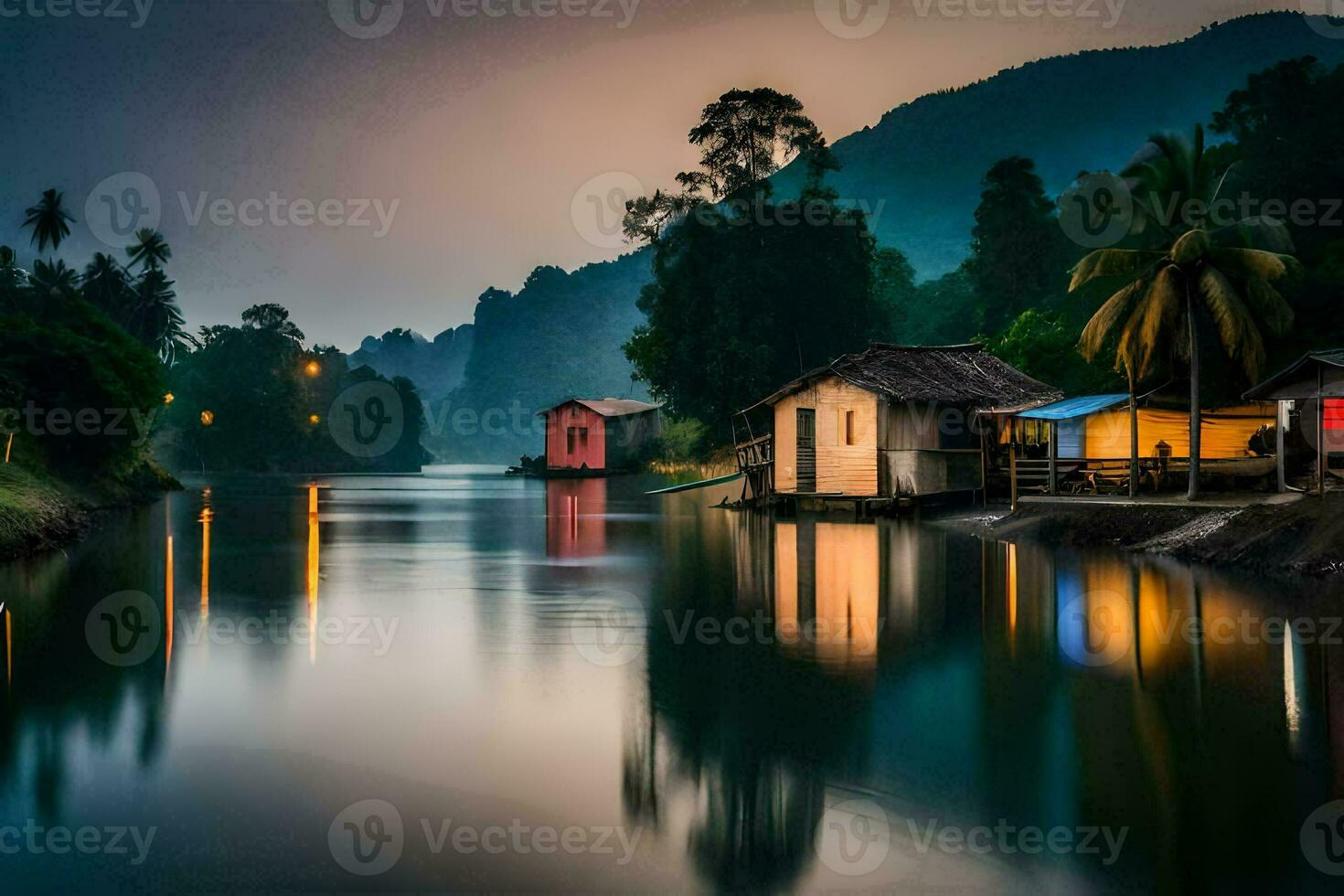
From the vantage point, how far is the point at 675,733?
34.6 ft

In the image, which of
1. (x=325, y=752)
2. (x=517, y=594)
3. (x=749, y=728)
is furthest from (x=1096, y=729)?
(x=517, y=594)

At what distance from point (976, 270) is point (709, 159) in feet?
81.2

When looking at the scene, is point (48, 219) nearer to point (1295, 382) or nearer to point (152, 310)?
point (152, 310)

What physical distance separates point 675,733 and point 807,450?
32.9m

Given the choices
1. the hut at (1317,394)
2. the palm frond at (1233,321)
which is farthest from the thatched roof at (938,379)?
the hut at (1317,394)

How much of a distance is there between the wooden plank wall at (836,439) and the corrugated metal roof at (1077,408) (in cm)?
535

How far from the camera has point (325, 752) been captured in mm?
10047

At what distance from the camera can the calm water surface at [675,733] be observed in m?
7.35

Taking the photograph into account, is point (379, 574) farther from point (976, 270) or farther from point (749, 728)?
point (976, 270)

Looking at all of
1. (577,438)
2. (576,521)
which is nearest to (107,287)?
(577,438)

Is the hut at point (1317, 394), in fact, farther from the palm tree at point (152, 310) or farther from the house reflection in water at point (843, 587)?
the palm tree at point (152, 310)

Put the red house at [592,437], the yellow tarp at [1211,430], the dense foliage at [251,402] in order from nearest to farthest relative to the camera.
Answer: the yellow tarp at [1211,430], the red house at [592,437], the dense foliage at [251,402]

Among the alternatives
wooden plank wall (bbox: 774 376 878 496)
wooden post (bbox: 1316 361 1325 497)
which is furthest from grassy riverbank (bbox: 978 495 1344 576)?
wooden plank wall (bbox: 774 376 878 496)

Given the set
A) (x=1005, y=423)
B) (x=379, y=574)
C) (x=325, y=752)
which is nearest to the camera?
(x=325, y=752)
